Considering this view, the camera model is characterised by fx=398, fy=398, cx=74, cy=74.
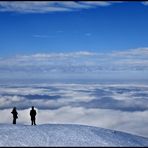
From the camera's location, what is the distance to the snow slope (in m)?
45.0

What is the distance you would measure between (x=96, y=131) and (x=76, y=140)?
537 cm

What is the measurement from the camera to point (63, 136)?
47.4 meters

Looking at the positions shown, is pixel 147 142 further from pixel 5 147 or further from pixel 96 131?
pixel 5 147

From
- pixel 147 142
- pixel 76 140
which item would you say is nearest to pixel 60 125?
pixel 76 140

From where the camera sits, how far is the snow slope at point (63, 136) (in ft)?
148

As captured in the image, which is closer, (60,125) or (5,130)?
(5,130)

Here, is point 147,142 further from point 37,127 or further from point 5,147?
point 5,147

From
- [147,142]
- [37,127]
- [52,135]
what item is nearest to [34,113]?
[37,127]

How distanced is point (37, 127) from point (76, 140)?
265 inches

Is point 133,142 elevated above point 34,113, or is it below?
below

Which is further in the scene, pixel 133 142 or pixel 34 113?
pixel 34 113

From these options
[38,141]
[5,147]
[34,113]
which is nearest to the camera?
[5,147]

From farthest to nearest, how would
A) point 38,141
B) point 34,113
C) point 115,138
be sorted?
point 34,113 < point 115,138 < point 38,141

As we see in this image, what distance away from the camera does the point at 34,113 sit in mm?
52406
